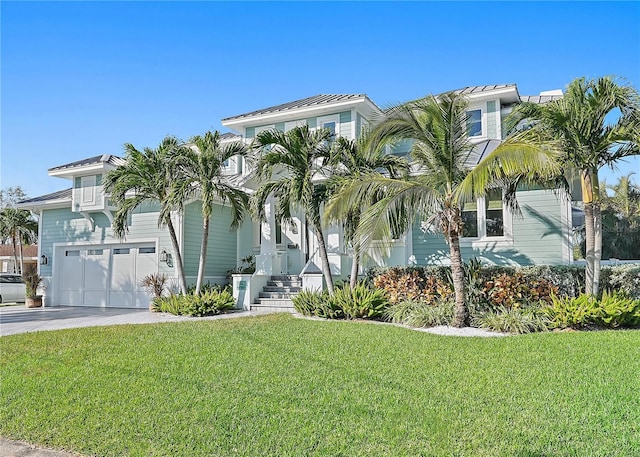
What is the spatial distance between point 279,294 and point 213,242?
155 inches

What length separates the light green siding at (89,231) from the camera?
16500 mm

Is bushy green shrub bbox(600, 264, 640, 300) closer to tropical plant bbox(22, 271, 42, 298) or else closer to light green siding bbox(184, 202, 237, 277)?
light green siding bbox(184, 202, 237, 277)

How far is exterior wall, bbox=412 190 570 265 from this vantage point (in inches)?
518

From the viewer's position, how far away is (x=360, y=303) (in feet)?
36.2

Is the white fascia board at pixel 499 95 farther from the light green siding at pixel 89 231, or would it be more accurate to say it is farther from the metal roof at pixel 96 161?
the metal roof at pixel 96 161

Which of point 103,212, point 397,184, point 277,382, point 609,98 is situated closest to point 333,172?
point 397,184

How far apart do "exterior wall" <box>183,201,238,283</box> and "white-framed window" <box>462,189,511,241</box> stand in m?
8.37

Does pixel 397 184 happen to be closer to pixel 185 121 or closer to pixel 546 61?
pixel 546 61

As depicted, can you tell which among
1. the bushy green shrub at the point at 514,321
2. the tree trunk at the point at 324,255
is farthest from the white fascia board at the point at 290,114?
the bushy green shrub at the point at 514,321

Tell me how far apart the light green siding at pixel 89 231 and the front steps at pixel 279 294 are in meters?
3.93

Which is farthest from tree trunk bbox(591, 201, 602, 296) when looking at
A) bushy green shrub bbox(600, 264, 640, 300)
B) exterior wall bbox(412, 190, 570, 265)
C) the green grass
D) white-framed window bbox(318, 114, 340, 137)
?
white-framed window bbox(318, 114, 340, 137)

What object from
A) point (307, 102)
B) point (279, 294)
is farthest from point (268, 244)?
point (307, 102)

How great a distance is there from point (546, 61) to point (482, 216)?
15.5ft

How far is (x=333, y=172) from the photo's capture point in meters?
12.0
